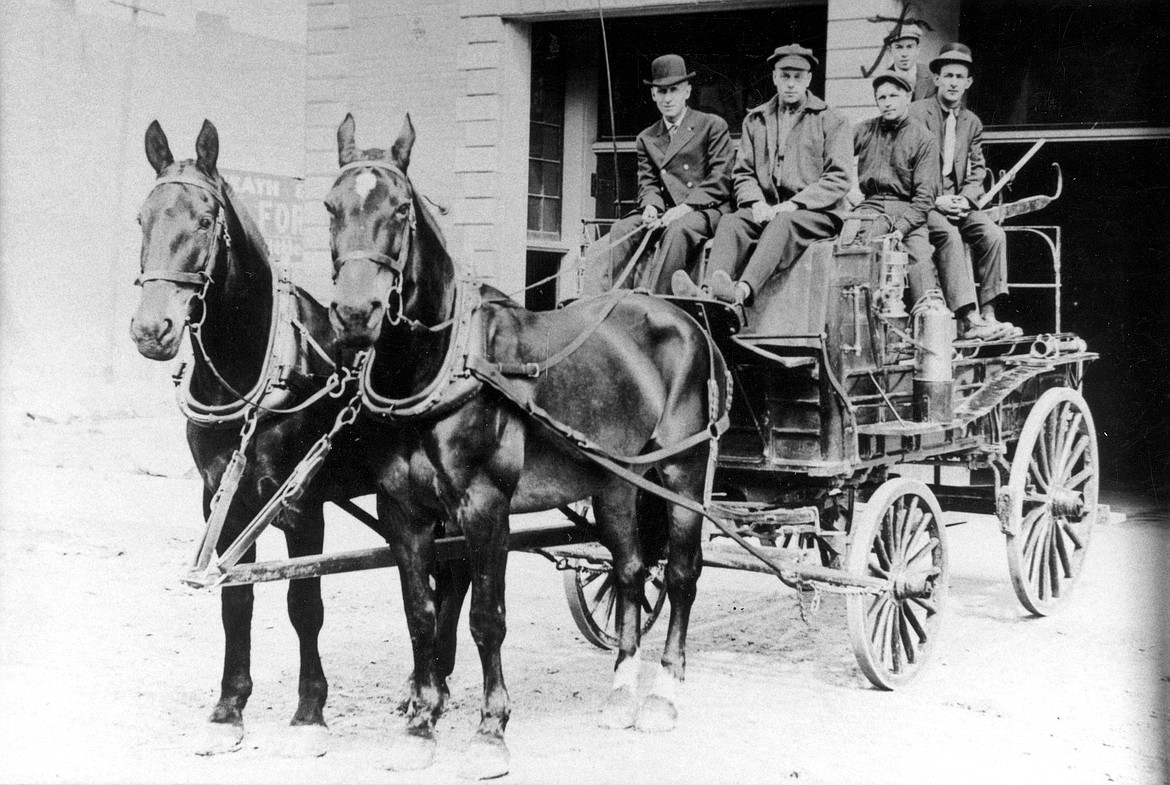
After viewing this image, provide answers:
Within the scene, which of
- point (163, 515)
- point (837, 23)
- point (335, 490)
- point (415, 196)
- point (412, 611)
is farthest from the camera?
point (163, 515)

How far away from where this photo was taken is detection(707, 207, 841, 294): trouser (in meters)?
5.38

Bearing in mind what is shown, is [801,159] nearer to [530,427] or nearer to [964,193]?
[964,193]

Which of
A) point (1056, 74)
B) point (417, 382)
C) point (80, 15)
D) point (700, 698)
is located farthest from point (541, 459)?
point (1056, 74)

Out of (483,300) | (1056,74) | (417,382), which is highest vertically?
(1056,74)

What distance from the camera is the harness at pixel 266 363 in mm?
4062

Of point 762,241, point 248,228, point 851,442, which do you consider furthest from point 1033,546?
point 248,228

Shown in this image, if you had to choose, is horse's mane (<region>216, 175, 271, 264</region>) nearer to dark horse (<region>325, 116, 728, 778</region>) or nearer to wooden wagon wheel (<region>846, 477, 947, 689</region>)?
dark horse (<region>325, 116, 728, 778</region>)

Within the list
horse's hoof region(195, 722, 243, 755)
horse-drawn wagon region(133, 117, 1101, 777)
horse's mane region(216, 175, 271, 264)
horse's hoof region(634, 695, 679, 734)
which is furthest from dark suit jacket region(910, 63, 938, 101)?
horse's hoof region(195, 722, 243, 755)

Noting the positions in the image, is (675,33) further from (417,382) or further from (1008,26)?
(417,382)

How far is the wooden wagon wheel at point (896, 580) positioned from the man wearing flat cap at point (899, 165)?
138 cm

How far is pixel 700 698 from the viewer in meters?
5.25

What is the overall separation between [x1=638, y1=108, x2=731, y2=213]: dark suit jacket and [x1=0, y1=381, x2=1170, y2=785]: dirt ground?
90.4 inches

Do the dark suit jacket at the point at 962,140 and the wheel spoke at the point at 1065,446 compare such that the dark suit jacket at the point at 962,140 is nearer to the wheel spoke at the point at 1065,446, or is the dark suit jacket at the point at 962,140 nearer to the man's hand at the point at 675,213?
the wheel spoke at the point at 1065,446

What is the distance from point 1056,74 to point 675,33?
2.42 meters
